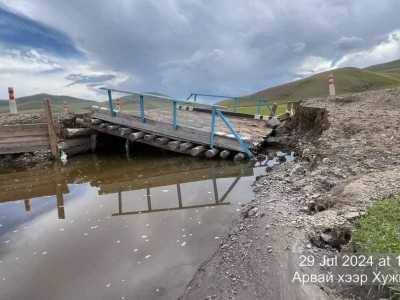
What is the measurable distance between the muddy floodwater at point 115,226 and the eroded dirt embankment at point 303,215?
1.89 feet

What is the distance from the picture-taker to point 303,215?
5.42 metres

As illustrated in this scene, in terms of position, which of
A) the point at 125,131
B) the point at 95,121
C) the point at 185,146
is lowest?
the point at 185,146

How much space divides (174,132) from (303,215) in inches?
362

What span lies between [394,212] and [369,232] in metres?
0.62

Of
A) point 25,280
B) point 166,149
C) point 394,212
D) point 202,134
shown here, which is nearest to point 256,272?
point 394,212

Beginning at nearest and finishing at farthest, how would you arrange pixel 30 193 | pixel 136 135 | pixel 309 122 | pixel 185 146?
pixel 30 193 < pixel 185 146 < pixel 136 135 < pixel 309 122

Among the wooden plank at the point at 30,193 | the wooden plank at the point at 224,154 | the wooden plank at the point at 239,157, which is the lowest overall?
the wooden plank at the point at 30,193

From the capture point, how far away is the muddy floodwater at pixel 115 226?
16.3ft

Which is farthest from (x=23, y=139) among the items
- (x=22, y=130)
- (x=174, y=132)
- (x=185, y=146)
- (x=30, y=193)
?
(x=185, y=146)

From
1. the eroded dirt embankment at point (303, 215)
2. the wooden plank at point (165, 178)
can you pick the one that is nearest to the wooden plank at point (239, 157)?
the wooden plank at point (165, 178)

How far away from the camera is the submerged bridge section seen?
12875 mm

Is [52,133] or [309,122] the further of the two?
[309,122]

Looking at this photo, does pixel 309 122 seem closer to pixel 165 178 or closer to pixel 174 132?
pixel 174 132

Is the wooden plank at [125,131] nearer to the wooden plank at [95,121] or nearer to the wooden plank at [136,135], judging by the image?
the wooden plank at [136,135]
